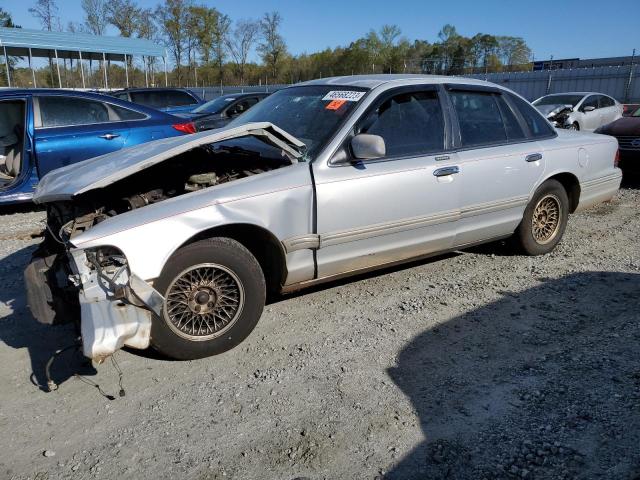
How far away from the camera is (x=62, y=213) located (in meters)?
3.56

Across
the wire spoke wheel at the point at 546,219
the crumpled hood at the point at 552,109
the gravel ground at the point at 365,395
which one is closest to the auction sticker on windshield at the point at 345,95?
the gravel ground at the point at 365,395

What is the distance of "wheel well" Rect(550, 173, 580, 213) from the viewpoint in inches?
207

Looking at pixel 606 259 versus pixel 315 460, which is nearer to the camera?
pixel 315 460

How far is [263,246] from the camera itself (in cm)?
363

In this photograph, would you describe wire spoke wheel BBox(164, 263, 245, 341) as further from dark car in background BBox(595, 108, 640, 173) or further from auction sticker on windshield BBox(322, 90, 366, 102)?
dark car in background BBox(595, 108, 640, 173)

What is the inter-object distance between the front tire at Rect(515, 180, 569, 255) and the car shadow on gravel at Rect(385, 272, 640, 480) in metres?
0.89

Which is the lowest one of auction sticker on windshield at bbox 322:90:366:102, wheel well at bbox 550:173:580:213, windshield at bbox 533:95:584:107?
wheel well at bbox 550:173:580:213

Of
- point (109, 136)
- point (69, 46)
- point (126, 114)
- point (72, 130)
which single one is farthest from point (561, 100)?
point (69, 46)

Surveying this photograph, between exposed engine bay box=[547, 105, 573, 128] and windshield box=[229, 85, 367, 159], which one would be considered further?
exposed engine bay box=[547, 105, 573, 128]

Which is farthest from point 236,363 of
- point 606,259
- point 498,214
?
point 606,259

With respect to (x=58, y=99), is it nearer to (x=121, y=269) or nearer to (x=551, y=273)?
(x=121, y=269)

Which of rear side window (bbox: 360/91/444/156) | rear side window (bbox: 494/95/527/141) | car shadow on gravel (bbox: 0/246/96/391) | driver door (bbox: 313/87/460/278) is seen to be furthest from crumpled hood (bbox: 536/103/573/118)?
car shadow on gravel (bbox: 0/246/96/391)

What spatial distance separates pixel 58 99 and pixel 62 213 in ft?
12.9

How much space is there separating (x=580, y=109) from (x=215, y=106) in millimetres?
9637
